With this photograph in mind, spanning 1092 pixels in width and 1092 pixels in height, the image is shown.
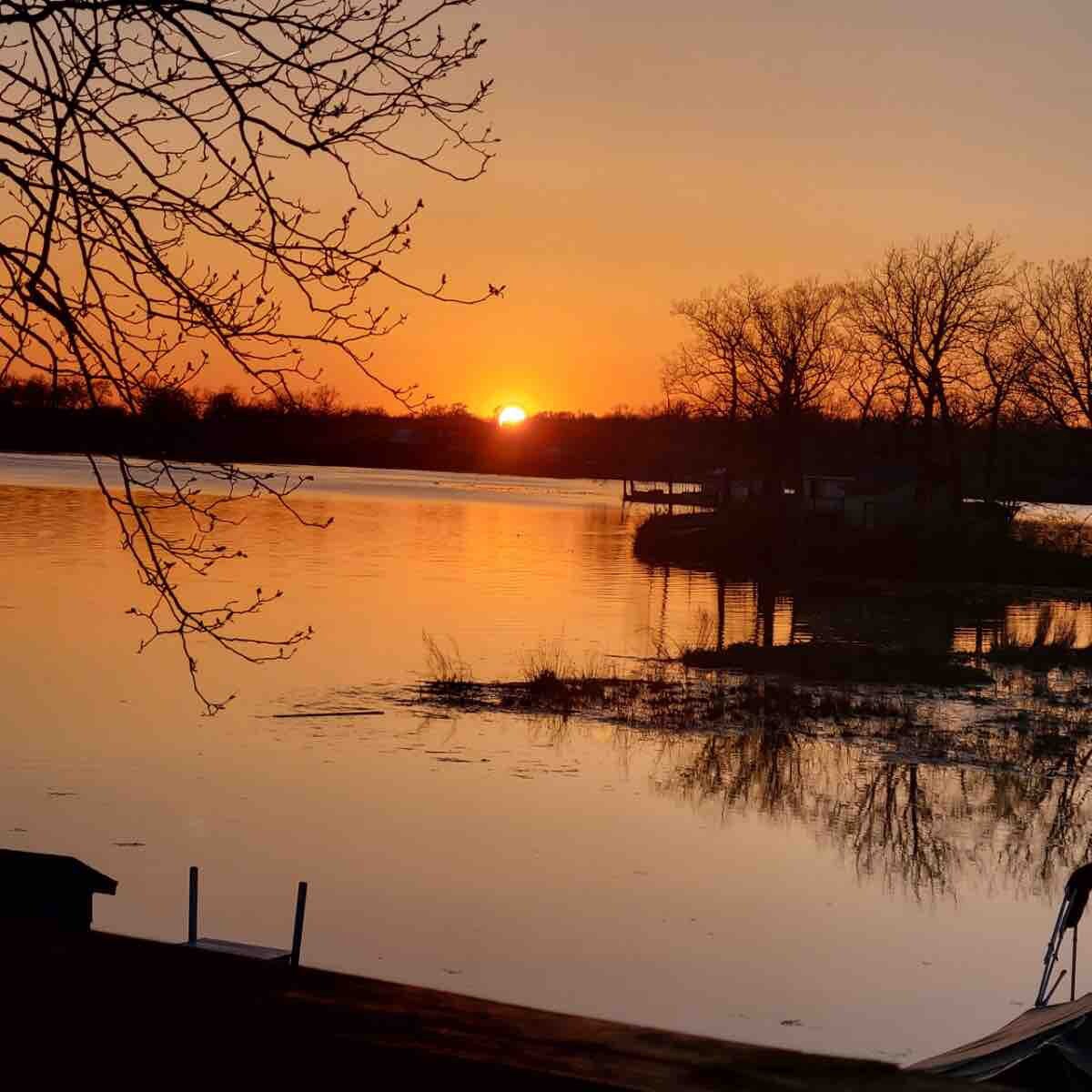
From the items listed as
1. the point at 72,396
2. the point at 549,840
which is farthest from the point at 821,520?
the point at 72,396

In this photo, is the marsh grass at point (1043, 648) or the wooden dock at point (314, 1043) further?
the marsh grass at point (1043, 648)

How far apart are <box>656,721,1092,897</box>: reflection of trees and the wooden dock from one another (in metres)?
14.6

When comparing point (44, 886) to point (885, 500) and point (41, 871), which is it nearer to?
point (41, 871)

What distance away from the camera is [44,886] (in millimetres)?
8102

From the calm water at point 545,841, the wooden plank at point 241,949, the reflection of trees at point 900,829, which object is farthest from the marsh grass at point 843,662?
the wooden plank at point 241,949

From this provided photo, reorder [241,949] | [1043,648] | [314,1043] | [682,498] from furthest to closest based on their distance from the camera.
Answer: [682,498]
[1043,648]
[241,949]
[314,1043]

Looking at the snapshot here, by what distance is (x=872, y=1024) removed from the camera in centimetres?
1257

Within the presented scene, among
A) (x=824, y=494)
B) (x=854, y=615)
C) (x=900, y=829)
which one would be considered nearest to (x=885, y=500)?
(x=824, y=494)

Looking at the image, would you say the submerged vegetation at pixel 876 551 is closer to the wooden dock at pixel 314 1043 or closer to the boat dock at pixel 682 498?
the boat dock at pixel 682 498

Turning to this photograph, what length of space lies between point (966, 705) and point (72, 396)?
2396 cm

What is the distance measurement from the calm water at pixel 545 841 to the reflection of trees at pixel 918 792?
0.21 ft

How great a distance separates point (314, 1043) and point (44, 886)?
6181 mm

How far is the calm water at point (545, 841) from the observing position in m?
13.4

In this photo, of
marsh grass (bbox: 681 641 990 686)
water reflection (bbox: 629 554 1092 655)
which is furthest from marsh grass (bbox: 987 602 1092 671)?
marsh grass (bbox: 681 641 990 686)
